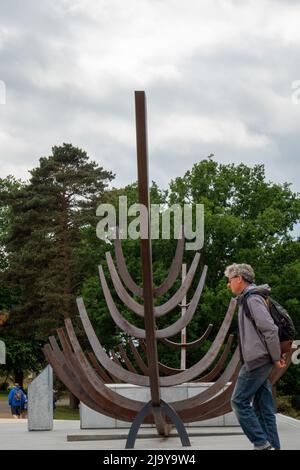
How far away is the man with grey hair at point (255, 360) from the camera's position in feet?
24.3

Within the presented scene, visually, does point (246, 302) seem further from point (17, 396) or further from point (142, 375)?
point (17, 396)

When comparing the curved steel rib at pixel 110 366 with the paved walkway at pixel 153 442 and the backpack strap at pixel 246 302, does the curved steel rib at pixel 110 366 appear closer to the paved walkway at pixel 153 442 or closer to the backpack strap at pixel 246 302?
the paved walkway at pixel 153 442

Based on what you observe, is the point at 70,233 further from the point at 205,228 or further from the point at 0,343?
the point at 205,228

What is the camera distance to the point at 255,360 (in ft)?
24.4

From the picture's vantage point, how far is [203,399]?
36.3 feet

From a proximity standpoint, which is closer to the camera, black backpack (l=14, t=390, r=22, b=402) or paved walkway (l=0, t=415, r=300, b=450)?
paved walkway (l=0, t=415, r=300, b=450)

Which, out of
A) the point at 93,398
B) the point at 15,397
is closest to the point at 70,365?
the point at 93,398

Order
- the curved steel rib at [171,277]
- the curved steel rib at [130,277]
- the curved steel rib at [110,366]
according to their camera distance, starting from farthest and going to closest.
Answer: the curved steel rib at [110,366] → the curved steel rib at [130,277] → the curved steel rib at [171,277]

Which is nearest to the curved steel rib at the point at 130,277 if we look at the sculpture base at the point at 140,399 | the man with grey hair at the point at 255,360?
the man with grey hair at the point at 255,360

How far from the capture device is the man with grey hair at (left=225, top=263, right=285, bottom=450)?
24.3ft

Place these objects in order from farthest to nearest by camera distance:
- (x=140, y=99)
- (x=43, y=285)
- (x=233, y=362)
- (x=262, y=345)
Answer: (x=43, y=285), (x=233, y=362), (x=140, y=99), (x=262, y=345)

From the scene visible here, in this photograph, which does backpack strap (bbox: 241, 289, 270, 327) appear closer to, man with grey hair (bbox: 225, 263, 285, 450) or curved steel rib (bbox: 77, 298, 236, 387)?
man with grey hair (bbox: 225, 263, 285, 450)

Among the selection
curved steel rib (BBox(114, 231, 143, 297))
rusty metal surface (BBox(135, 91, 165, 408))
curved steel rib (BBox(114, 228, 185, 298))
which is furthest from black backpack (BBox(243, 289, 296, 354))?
curved steel rib (BBox(114, 231, 143, 297))

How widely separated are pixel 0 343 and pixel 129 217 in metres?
11.4
